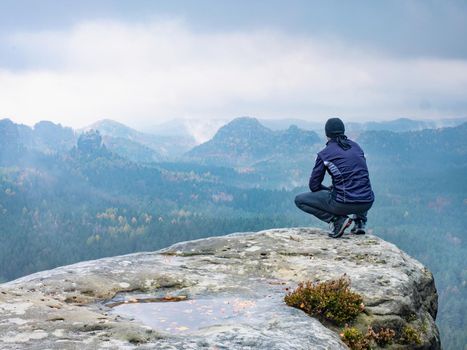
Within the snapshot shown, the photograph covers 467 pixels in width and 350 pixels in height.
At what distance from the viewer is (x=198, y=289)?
12.9 metres

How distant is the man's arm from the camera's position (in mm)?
16917

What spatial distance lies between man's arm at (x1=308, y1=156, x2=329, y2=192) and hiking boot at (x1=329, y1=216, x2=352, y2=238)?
1.22m

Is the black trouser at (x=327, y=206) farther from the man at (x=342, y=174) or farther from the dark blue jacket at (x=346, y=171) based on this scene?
the dark blue jacket at (x=346, y=171)

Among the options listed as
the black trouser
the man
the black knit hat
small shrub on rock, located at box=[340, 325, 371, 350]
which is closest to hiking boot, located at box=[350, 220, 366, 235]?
the black trouser

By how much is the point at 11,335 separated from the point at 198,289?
17.7 feet

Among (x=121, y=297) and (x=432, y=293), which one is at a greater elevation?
(x=121, y=297)

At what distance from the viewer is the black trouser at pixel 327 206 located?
56.1 ft

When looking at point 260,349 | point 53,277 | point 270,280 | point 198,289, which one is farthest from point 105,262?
point 260,349

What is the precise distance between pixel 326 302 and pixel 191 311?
2.99 meters

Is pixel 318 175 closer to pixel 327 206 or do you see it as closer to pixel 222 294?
pixel 327 206

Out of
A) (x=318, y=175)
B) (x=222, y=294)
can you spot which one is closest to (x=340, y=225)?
(x=318, y=175)

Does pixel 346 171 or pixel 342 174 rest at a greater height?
pixel 346 171

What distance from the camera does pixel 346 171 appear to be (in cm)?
1667

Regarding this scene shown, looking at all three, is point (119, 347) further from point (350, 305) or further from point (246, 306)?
point (350, 305)
